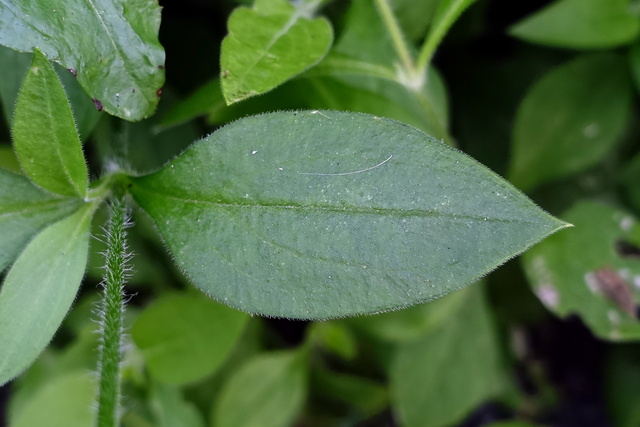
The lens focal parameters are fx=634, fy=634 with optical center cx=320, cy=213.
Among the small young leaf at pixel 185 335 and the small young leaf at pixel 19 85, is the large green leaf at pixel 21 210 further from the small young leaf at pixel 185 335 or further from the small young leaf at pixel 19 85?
the small young leaf at pixel 185 335

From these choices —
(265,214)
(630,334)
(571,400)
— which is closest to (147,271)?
(265,214)

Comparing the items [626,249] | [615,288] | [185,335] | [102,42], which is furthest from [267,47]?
[626,249]

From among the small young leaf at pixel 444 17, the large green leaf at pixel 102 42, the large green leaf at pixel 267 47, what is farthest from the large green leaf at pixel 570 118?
the large green leaf at pixel 102 42

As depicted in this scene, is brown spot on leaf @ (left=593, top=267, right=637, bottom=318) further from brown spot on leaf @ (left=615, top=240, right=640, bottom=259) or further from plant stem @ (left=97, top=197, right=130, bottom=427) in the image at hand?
plant stem @ (left=97, top=197, right=130, bottom=427)

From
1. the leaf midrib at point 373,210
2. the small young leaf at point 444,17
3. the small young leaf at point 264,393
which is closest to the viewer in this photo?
the leaf midrib at point 373,210

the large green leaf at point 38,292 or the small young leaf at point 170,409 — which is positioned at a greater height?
the large green leaf at point 38,292

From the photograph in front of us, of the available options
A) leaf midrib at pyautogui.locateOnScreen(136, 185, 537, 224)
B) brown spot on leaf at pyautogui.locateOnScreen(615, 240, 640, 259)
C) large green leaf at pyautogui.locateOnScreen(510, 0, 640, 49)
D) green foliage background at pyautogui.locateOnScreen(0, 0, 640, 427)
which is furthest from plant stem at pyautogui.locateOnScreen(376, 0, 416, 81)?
brown spot on leaf at pyautogui.locateOnScreen(615, 240, 640, 259)
